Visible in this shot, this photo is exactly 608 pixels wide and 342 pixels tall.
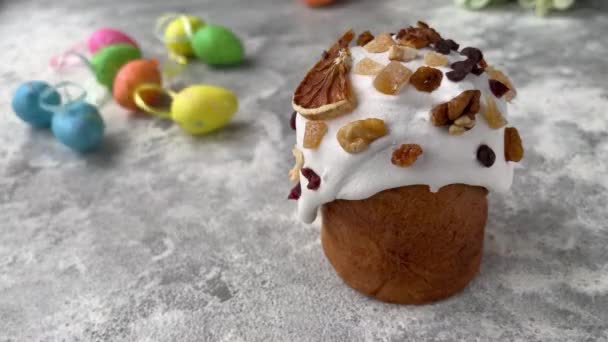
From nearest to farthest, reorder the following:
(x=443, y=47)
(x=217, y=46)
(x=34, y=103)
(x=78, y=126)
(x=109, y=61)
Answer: (x=443, y=47)
(x=78, y=126)
(x=34, y=103)
(x=109, y=61)
(x=217, y=46)

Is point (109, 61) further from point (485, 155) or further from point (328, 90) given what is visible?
point (485, 155)

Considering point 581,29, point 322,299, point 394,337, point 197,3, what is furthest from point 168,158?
point 581,29

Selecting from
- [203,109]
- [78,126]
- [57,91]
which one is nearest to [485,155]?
[203,109]

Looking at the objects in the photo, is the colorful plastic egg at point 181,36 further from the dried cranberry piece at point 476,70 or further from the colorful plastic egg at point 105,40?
the dried cranberry piece at point 476,70

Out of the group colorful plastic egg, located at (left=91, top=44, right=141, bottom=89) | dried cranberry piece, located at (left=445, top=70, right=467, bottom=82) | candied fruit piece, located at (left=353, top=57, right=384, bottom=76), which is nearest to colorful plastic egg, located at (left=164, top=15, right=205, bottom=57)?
colorful plastic egg, located at (left=91, top=44, right=141, bottom=89)

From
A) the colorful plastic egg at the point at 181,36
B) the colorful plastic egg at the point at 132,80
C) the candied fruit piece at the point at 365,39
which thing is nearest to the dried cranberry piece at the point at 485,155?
the candied fruit piece at the point at 365,39

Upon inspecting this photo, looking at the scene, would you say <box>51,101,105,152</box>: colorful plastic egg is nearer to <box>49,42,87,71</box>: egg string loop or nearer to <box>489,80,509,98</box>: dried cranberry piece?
<box>49,42,87,71</box>: egg string loop
